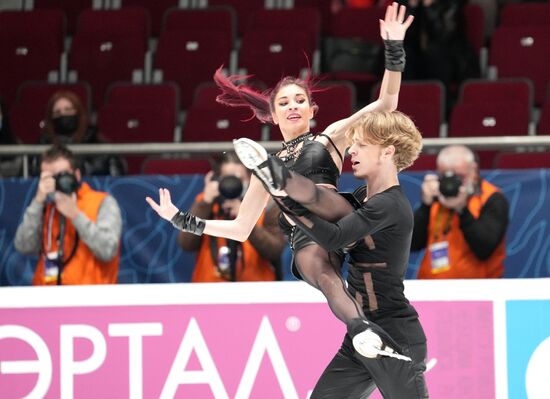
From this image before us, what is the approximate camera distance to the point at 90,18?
10258mm

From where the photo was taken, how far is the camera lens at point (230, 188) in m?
6.64

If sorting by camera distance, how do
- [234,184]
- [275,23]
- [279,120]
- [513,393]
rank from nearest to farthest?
[279,120]
[513,393]
[234,184]
[275,23]

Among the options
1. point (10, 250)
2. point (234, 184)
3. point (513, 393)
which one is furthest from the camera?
point (10, 250)

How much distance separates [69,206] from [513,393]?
8.84ft

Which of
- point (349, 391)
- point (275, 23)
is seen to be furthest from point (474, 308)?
point (275, 23)

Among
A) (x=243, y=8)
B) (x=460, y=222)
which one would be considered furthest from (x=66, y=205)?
(x=243, y=8)

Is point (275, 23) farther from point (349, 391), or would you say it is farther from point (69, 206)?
point (349, 391)

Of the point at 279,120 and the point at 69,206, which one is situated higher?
the point at 279,120

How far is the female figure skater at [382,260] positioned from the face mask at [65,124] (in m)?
3.61

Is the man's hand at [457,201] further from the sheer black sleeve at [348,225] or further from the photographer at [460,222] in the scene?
the sheer black sleeve at [348,225]

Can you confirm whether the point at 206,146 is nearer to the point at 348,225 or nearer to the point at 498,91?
the point at 498,91

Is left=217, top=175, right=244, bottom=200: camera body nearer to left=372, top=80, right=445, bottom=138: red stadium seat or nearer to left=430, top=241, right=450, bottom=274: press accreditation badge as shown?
left=430, top=241, right=450, bottom=274: press accreditation badge

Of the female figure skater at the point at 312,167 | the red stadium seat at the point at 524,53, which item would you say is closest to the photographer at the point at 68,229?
the female figure skater at the point at 312,167

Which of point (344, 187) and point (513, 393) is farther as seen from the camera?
point (344, 187)
